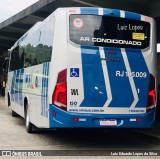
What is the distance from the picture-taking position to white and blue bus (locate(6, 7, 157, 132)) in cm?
894

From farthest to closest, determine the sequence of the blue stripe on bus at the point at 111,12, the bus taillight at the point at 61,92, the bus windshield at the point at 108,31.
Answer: the blue stripe on bus at the point at 111,12 → the bus windshield at the point at 108,31 → the bus taillight at the point at 61,92

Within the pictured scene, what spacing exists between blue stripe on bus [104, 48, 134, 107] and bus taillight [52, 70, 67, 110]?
3.51 ft

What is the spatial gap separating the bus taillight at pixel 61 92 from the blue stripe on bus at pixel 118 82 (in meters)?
1.07

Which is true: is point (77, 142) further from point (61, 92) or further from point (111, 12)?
point (111, 12)

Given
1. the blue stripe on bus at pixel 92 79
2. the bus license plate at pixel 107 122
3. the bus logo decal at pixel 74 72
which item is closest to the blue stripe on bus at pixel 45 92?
the bus logo decal at pixel 74 72

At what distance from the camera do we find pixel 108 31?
9.32 meters

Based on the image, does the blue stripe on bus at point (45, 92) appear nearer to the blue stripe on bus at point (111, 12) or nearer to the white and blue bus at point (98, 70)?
the white and blue bus at point (98, 70)

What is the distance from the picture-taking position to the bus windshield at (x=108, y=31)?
9.11m

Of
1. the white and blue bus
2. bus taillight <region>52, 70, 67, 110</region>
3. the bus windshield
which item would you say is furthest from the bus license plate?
the bus windshield

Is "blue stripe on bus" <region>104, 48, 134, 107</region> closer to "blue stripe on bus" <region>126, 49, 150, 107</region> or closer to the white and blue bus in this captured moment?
the white and blue bus

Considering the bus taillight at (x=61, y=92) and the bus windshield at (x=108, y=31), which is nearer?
the bus taillight at (x=61, y=92)

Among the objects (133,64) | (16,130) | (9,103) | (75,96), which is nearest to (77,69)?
(75,96)

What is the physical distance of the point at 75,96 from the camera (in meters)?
8.91

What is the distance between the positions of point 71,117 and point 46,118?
2.73 feet
